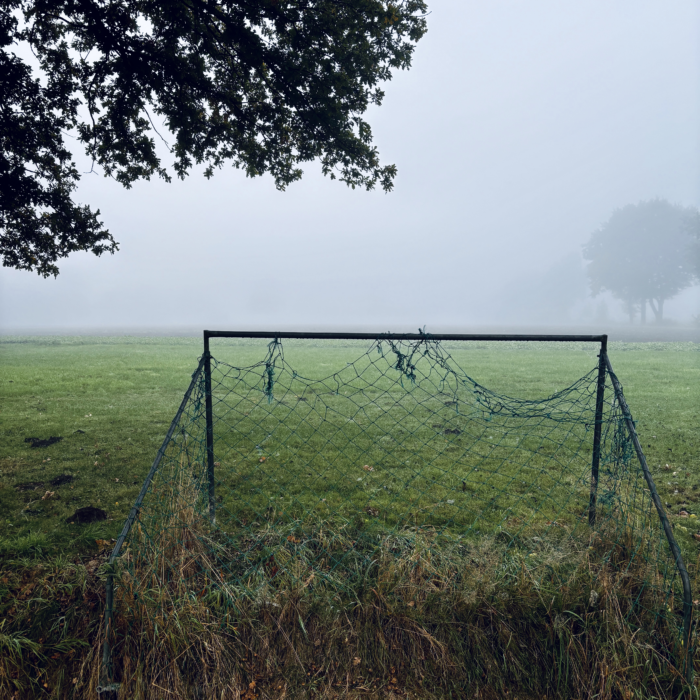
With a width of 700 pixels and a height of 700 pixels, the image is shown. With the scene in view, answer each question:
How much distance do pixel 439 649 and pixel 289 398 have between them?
8.41 meters

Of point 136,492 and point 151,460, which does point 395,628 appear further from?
point 151,460

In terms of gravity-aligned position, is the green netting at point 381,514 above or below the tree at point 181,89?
below

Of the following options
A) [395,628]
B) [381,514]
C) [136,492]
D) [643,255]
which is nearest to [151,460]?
[136,492]

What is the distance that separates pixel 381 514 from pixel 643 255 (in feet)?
285

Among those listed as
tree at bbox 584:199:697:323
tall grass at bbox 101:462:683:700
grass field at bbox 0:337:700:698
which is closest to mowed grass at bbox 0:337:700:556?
→ grass field at bbox 0:337:700:698

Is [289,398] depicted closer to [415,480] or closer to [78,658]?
[415,480]

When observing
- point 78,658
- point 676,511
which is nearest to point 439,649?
point 78,658

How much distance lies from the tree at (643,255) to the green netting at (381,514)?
75890mm

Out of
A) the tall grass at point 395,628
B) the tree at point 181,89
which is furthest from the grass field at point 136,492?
the tree at point 181,89

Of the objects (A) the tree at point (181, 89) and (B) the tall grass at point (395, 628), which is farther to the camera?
(A) the tree at point (181, 89)

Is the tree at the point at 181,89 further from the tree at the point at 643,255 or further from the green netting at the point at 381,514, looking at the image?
the tree at the point at 643,255

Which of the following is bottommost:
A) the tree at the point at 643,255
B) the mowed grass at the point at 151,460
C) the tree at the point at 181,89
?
the mowed grass at the point at 151,460

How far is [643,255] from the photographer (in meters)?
71.7

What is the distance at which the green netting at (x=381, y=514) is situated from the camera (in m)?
2.91
